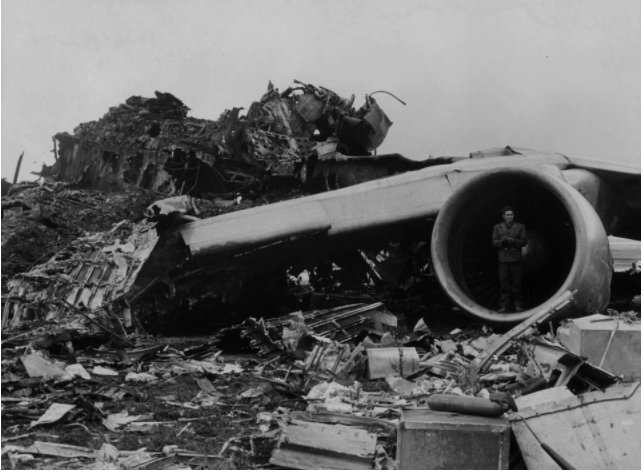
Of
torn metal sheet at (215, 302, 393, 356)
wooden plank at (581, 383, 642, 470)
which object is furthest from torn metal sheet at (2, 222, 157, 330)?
wooden plank at (581, 383, 642, 470)

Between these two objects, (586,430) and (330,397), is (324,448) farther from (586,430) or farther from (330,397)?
(586,430)

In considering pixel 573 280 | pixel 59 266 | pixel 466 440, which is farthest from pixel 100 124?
pixel 466 440

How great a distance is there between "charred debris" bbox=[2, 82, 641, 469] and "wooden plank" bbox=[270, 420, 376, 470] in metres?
0.01

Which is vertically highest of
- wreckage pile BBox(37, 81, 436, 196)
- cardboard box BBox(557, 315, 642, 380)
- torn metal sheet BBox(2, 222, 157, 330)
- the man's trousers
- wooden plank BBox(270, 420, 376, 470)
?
wreckage pile BBox(37, 81, 436, 196)

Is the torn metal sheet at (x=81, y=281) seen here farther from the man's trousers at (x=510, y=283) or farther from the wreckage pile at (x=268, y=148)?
the man's trousers at (x=510, y=283)

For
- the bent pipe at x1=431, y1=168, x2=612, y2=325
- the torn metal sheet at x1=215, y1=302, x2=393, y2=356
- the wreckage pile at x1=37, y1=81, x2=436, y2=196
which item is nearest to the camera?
the torn metal sheet at x1=215, y1=302, x2=393, y2=356

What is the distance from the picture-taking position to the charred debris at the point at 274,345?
398cm

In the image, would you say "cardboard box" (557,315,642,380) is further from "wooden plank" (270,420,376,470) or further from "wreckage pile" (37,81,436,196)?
"wreckage pile" (37,81,436,196)

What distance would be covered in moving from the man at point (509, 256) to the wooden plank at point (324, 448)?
12.4ft

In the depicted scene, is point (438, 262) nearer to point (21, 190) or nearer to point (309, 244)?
point (309, 244)

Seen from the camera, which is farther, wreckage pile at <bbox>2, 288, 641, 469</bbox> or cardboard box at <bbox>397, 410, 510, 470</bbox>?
wreckage pile at <bbox>2, 288, 641, 469</bbox>

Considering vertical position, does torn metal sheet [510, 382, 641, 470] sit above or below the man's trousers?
below

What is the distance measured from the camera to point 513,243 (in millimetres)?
7605

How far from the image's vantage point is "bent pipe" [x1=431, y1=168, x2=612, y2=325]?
7887mm
